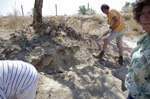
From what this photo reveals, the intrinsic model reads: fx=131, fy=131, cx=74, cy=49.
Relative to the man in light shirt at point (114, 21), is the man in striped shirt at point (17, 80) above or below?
below

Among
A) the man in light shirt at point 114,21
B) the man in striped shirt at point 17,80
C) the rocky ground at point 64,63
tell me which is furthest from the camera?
the man in light shirt at point 114,21

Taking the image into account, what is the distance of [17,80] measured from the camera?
110cm

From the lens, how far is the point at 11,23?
165 inches

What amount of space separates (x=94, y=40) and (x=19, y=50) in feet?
8.01

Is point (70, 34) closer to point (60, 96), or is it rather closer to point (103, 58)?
point (103, 58)

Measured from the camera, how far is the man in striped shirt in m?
1.04

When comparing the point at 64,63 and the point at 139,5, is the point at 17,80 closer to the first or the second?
the point at 139,5

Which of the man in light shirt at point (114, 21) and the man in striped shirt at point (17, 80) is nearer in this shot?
the man in striped shirt at point (17, 80)

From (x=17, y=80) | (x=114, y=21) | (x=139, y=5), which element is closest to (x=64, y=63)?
(x=114, y=21)

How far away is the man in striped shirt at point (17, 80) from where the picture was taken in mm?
1039

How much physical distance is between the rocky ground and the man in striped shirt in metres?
0.98

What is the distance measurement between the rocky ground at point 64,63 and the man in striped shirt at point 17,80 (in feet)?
3.23

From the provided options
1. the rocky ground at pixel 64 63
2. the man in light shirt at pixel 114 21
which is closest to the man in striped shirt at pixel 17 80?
the rocky ground at pixel 64 63

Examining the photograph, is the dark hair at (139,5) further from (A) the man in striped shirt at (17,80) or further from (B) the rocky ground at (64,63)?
(B) the rocky ground at (64,63)
